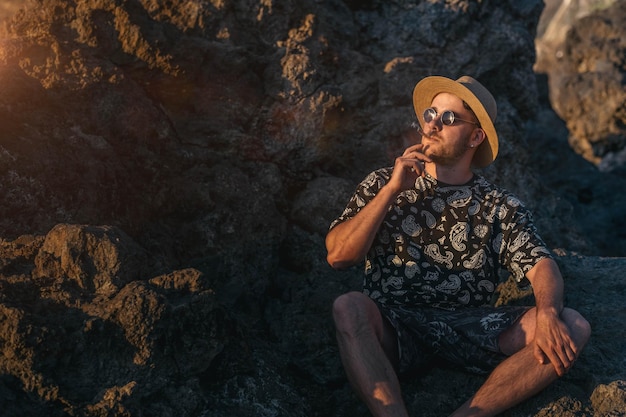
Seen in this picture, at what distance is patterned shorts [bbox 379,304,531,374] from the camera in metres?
5.06

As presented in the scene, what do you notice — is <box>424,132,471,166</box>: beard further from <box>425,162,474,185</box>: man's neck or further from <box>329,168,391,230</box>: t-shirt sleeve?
<box>329,168,391,230</box>: t-shirt sleeve

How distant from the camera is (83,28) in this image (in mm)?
6133

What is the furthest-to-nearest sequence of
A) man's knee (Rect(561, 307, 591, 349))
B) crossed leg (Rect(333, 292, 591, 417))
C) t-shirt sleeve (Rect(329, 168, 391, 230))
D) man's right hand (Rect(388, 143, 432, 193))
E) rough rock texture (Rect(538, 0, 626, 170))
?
rough rock texture (Rect(538, 0, 626, 170)) → t-shirt sleeve (Rect(329, 168, 391, 230)) → man's right hand (Rect(388, 143, 432, 193)) → man's knee (Rect(561, 307, 591, 349)) → crossed leg (Rect(333, 292, 591, 417))

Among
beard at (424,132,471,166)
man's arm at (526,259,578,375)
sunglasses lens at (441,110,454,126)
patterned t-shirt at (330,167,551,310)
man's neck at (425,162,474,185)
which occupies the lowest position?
man's arm at (526,259,578,375)

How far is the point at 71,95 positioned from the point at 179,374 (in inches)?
91.8

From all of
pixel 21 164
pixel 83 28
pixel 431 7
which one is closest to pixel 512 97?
pixel 431 7

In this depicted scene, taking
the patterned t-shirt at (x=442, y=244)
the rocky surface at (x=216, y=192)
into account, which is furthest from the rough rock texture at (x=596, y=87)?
the patterned t-shirt at (x=442, y=244)

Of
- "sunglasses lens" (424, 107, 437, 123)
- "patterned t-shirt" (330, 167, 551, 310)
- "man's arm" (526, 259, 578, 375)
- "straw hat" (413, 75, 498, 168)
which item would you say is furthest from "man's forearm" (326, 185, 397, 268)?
"man's arm" (526, 259, 578, 375)

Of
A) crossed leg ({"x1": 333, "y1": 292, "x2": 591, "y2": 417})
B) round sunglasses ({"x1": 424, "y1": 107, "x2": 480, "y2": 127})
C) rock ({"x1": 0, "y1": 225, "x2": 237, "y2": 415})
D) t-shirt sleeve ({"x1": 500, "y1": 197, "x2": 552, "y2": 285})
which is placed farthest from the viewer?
round sunglasses ({"x1": 424, "y1": 107, "x2": 480, "y2": 127})

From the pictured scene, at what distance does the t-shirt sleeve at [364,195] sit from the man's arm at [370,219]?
0.30ft

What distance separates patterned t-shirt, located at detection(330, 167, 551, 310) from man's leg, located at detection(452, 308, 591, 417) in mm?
563

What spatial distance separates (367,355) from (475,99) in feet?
6.19

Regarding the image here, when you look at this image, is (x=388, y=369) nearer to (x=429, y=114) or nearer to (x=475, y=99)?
(x=429, y=114)

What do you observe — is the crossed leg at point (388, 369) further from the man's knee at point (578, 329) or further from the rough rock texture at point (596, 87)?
the rough rock texture at point (596, 87)
